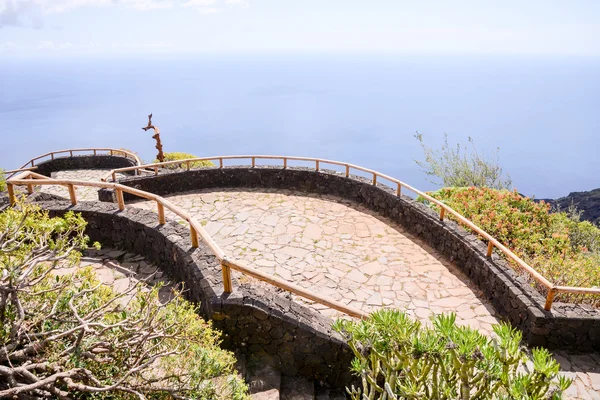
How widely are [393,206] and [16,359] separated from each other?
8727 millimetres

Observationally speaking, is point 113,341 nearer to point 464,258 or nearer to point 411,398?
point 411,398

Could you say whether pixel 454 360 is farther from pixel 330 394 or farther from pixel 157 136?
pixel 157 136

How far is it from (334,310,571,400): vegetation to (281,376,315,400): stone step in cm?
151

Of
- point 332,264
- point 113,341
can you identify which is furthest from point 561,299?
point 113,341

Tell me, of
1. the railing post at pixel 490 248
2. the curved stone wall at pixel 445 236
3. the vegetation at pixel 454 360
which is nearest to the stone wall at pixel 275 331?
the vegetation at pixel 454 360

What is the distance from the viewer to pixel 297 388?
16.6ft

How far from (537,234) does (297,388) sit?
23.8 ft

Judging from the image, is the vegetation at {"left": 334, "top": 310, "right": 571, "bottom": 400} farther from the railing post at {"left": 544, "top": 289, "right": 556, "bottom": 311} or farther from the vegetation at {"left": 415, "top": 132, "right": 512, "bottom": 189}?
the vegetation at {"left": 415, "top": 132, "right": 512, "bottom": 189}

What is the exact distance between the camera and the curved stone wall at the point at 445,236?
5812 millimetres

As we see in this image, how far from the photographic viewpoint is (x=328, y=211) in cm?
1102

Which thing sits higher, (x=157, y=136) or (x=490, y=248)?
(x=157, y=136)

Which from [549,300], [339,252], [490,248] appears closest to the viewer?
[549,300]

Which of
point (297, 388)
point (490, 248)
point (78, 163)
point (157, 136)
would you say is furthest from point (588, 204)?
point (297, 388)

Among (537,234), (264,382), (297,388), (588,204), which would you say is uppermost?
(537,234)
